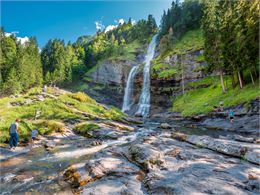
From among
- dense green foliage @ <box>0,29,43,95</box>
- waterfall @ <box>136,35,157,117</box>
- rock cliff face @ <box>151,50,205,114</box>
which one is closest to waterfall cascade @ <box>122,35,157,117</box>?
waterfall @ <box>136,35,157,117</box>

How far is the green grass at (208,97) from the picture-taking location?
28.8 meters

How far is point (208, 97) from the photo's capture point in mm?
39625

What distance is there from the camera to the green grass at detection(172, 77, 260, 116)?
28766mm

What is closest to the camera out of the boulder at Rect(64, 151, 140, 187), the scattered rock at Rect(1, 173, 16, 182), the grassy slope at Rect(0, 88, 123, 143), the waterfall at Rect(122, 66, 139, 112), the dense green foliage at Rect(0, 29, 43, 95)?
the boulder at Rect(64, 151, 140, 187)

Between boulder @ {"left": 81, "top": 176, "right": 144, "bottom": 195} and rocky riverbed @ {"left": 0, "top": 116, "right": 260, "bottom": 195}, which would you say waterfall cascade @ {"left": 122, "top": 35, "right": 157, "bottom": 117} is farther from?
boulder @ {"left": 81, "top": 176, "right": 144, "bottom": 195}

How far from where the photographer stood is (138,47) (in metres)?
92.9

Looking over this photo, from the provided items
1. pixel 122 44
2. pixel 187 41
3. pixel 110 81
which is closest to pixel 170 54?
pixel 187 41

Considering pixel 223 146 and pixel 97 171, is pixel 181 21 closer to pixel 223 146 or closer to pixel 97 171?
pixel 223 146

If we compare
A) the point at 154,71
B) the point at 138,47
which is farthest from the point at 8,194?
the point at 138,47

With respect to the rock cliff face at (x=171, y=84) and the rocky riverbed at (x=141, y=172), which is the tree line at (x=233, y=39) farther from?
the rocky riverbed at (x=141, y=172)

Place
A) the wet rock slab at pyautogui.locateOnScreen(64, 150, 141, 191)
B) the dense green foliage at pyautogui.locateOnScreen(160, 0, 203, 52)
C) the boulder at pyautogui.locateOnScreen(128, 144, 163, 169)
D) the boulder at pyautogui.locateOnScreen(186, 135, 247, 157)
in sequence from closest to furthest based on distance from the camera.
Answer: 1. the wet rock slab at pyautogui.locateOnScreen(64, 150, 141, 191)
2. the boulder at pyautogui.locateOnScreen(128, 144, 163, 169)
3. the boulder at pyautogui.locateOnScreen(186, 135, 247, 157)
4. the dense green foliage at pyautogui.locateOnScreen(160, 0, 203, 52)

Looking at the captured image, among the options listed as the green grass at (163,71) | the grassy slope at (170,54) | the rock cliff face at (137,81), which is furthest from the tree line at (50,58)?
the green grass at (163,71)

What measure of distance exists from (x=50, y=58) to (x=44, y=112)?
6322 cm

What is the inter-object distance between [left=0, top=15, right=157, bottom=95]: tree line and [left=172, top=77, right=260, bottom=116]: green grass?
37.0 meters
